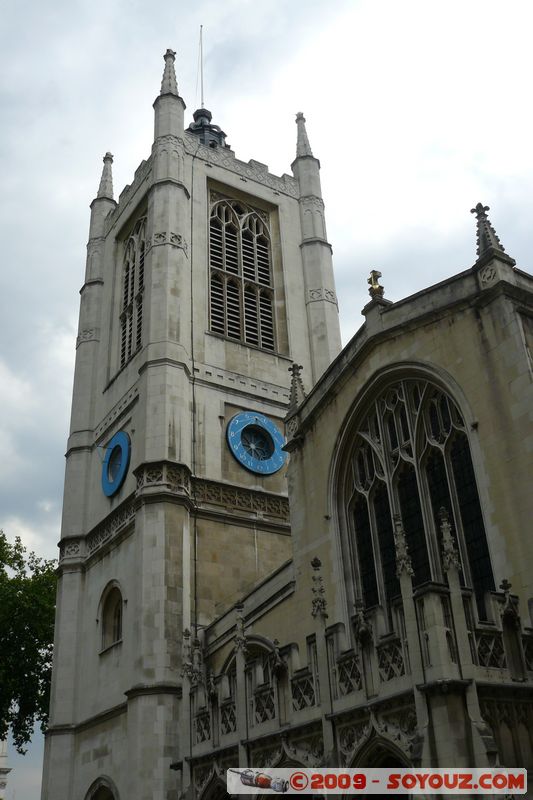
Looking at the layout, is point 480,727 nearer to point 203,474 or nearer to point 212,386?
point 203,474

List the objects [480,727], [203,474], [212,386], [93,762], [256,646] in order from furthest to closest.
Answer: [212,386]
[203,474]
[93,762]
[256,646]
[480,727]

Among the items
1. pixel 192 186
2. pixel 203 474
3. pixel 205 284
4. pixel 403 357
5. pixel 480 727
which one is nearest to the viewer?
pixel 480 727

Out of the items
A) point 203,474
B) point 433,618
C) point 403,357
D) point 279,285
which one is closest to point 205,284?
point 279,285

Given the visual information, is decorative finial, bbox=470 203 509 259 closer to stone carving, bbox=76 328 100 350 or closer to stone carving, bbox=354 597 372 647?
stone carving, bbox=354 597 372 647

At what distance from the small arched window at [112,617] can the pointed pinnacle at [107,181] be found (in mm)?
20465

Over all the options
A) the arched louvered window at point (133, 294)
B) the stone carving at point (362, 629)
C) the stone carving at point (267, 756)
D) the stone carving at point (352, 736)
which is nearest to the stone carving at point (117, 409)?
the arched louvered window at point (133, 294)

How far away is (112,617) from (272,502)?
6363 mm

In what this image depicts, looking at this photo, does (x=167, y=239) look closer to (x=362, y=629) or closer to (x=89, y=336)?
(x=89, y=336)

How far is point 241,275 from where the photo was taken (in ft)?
112

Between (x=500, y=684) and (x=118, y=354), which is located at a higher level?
(x=118, y=354)

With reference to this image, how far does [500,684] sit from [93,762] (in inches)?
663

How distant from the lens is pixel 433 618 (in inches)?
477

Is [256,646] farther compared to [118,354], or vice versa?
[118,354]

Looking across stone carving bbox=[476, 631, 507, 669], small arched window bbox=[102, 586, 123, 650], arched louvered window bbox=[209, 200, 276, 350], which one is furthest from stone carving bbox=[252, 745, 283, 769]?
arched louvered window bbox=[209, 200, 276, 350]
